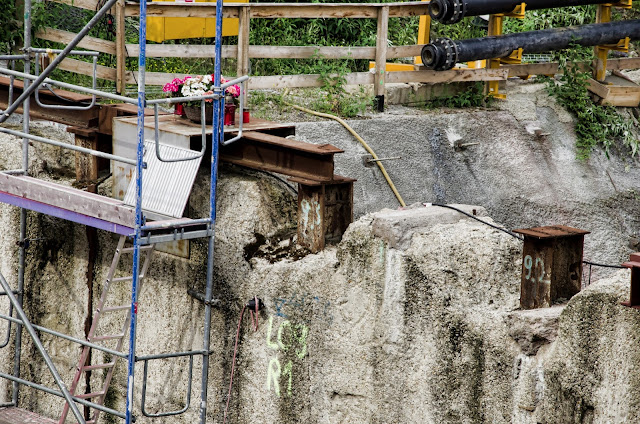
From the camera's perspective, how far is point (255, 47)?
1131 cm

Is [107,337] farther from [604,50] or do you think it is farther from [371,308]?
[604,50]

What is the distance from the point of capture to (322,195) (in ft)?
26.1

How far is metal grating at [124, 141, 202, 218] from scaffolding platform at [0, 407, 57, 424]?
7.62 ft

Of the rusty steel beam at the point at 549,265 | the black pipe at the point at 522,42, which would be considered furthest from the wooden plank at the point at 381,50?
the rusty steel beam at the point at 549,265

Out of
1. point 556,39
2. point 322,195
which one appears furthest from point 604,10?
point 322,195

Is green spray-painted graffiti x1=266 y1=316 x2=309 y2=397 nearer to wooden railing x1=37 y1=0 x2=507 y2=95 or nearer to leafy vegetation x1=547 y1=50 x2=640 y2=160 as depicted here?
wooden railing x1=37 y1=0 x2=507 y2=95

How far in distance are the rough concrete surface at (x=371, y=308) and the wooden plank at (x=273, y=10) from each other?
1263mm

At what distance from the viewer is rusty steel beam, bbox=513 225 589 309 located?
21.7 feet

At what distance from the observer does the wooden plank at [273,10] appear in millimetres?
10945

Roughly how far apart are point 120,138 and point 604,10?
7059 millimetres

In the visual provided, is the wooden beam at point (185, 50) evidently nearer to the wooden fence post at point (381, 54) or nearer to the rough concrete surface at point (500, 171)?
the rough concrete surface at point (500, 171)

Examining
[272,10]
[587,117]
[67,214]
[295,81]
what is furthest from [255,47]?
[587,117]

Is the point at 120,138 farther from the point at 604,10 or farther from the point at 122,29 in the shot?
the point at 604,10

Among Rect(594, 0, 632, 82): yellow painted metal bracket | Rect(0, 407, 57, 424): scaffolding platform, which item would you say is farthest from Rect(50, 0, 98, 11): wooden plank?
Rect(594, 0, 632, 82): yellow painted metal bracket
